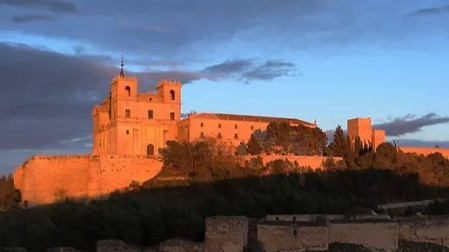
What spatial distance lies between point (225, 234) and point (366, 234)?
155 inches

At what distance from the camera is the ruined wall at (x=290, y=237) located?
55.0 feet

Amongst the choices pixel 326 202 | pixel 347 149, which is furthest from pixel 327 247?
pixel 347 149

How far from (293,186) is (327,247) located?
2069 cm

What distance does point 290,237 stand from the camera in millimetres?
16734

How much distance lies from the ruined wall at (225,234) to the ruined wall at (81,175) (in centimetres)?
2715

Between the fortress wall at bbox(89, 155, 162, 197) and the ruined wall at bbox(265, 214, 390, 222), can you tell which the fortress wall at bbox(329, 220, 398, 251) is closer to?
the ruined wall at bbox(265, 214, 390, 222)

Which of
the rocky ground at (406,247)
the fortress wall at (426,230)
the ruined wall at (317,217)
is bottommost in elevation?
the rocky ground at (406,247)

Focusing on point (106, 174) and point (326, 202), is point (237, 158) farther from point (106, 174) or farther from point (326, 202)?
point (326, 202)

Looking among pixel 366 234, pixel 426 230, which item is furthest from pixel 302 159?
pixel 366 234

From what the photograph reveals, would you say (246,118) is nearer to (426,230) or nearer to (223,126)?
(223,126)

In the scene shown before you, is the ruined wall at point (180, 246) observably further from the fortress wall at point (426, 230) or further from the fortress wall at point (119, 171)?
the fortress wall at point (119, 171)

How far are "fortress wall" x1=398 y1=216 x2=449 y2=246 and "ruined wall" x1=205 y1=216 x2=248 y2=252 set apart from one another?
578 cm

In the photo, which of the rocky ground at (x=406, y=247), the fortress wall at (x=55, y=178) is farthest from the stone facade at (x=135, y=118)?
the rocky ground at (x=406, y=247)

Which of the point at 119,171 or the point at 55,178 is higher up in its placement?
the point at 119,171
